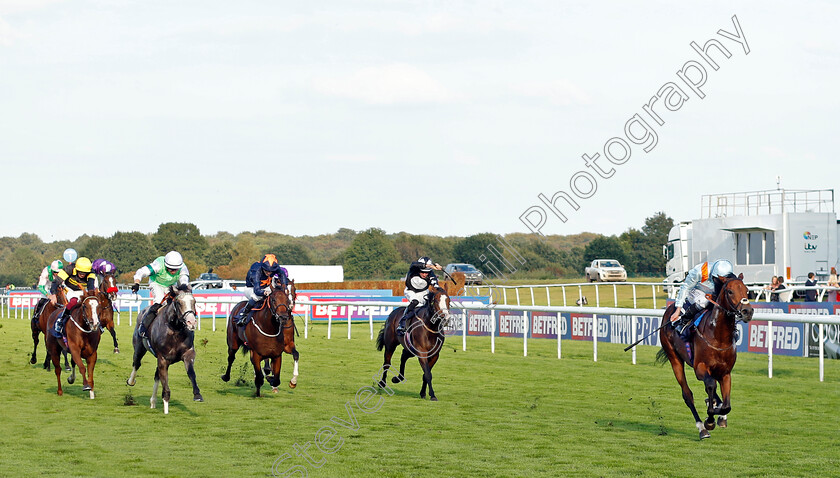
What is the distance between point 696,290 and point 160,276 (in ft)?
20.9

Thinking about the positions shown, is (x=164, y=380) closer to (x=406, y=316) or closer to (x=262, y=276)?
(x=262, y=276)

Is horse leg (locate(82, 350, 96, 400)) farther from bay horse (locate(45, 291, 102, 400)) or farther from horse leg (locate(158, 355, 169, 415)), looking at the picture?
horse leg (locate(158, 355, 169, 415))

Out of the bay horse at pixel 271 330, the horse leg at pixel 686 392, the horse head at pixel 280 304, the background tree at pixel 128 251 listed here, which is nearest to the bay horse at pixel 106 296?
the bay horse at pixel 271 330

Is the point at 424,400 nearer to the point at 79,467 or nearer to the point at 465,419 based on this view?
the point at 465,419

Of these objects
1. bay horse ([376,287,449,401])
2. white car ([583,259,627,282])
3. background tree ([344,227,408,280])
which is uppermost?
background tree ([344,227,408,280])

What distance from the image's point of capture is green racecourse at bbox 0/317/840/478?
733cm

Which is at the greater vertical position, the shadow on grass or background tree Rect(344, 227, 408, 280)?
background tree Rect(344, 227, 408, 280)

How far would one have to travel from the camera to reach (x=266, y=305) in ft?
→ 39.1

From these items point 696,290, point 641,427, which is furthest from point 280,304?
point 696,290

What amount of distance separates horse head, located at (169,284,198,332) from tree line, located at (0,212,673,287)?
47.7 m

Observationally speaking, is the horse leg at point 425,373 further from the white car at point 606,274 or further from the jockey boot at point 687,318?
the white car at point 606,274

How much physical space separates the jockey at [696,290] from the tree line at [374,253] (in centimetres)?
4810

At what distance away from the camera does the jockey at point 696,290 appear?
341 inches

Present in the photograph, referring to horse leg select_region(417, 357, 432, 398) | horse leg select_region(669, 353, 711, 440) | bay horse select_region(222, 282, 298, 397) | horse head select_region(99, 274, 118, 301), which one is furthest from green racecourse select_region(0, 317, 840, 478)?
horse head select_region(99, 274, 118, 301)
